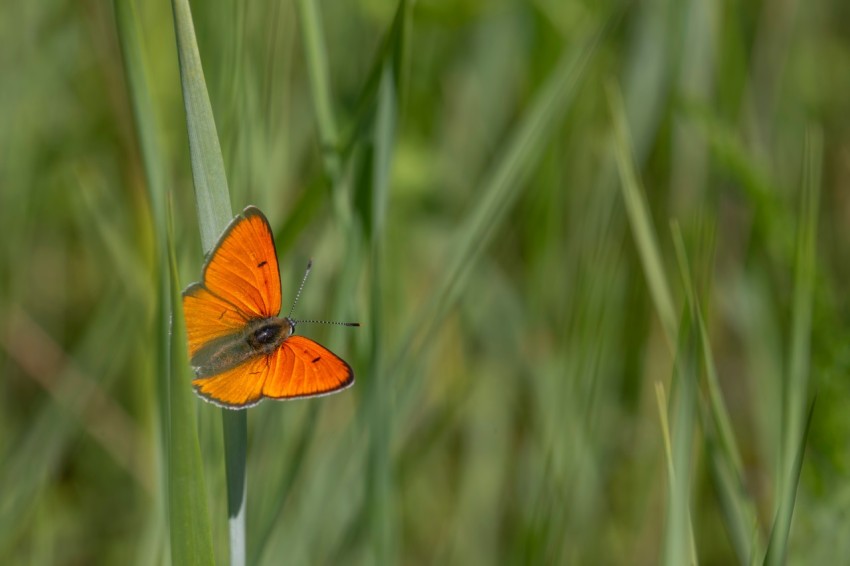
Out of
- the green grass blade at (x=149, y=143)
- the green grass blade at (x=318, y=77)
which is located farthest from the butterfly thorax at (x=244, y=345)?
the green grass blade at (x=318, y=77)

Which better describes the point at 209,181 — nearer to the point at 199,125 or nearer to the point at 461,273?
the point at 199,125

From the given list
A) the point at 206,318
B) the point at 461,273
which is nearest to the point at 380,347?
the point at 461,273

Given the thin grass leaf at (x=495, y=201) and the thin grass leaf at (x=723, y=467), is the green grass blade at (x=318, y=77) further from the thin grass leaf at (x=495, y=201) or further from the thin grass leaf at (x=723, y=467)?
the thin grass leaf at (x=723, y=467)

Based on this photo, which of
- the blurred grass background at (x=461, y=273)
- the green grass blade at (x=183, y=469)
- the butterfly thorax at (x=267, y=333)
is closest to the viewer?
the green grass blade at (x=183, y=469)

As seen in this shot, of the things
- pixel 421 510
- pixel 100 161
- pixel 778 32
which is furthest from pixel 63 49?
pixel 778 32

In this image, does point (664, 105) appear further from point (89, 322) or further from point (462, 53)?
point (89, 322)

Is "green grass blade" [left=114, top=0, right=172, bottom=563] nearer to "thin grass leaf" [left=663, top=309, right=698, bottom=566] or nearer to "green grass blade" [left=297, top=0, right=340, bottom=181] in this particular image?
"green grass blade" [left=297, top=0, right=340, bottom=181]
